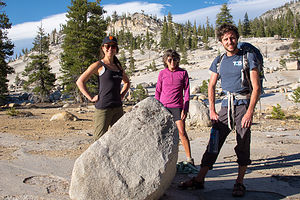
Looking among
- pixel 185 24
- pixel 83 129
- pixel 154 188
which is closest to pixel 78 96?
pixel 83 129

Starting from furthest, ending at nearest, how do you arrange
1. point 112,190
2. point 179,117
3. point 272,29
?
1. point 272,29
2. point 179,117
3. point 112,190

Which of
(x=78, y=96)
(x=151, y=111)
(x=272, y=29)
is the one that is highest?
(x=272, y=29)

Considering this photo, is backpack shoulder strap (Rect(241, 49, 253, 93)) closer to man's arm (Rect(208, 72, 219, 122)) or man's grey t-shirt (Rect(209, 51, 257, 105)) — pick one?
man's grey t-shirt (Rect(209, 51, 257, 105))

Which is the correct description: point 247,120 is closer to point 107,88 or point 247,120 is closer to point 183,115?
point 183,115

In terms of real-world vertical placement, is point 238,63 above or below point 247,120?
above

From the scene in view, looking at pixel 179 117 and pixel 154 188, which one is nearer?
pixel 154 188

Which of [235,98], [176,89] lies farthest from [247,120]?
[176,89]

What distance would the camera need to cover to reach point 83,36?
20.8m

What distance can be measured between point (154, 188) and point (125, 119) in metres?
0.88

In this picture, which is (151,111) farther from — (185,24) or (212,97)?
(185,24)

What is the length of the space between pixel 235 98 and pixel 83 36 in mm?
19262

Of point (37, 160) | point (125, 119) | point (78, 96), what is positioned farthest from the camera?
point (78, 96)

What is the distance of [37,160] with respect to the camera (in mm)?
5109

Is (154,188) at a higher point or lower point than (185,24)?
lower
